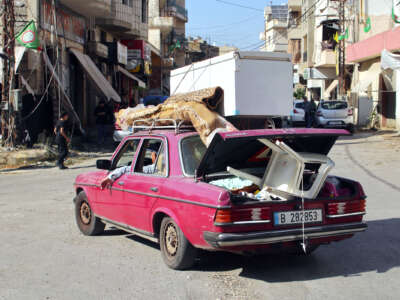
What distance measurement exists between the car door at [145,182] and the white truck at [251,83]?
1953 millimetres

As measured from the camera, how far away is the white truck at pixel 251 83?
28.2ft

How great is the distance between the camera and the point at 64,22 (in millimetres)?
24156

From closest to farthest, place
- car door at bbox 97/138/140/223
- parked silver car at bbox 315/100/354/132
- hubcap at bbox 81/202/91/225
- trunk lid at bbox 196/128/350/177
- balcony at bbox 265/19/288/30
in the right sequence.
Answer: trunk lid at bbox 196/128/350/177 < car door at bbox 97/138/140/223 < hubcap at bbox 81/202/91/225 < parked silver car at bbox 315/100/354/132 < balcony at bbox 265/19/288/30

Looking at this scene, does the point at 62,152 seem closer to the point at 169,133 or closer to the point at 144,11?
the point at 169,133

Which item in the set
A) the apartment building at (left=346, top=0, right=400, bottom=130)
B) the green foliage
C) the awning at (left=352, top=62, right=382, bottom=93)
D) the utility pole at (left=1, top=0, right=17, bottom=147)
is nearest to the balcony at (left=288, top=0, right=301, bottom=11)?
the green foliage

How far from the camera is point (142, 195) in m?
6.20

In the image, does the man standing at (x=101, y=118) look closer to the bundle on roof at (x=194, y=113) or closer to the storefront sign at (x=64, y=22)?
the storefront sign at (x=64, y=22)

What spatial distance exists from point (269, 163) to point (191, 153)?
87 centimetres

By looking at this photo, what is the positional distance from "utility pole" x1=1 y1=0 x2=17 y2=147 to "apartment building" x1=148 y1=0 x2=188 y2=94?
32.4 meters

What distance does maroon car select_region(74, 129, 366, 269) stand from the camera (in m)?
5.11

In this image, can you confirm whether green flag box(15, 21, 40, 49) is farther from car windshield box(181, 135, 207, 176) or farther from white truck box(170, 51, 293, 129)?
car windshield box(181, 135, 207, 176)

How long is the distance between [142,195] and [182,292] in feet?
4.98

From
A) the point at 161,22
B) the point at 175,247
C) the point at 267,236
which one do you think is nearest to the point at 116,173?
the point at 175,247

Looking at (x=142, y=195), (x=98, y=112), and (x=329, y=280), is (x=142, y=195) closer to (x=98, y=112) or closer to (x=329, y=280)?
(x=329, y=280)
